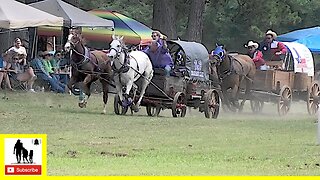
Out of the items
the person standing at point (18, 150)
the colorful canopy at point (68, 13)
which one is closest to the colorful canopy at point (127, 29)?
the colorful canopy at point (68, 13)

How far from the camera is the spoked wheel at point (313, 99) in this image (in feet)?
87.8

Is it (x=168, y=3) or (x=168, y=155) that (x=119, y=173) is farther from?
(x=168, y=3)

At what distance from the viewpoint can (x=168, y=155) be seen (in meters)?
14.0

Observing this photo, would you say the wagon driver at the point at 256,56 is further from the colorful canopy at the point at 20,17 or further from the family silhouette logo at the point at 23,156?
the family silhouette logo at the point at 23,156

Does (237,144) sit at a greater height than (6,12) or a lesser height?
lesser

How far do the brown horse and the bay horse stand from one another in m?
2.62

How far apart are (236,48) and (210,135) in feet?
114

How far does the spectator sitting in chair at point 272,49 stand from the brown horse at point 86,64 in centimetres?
513

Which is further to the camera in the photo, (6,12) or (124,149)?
(6,12)

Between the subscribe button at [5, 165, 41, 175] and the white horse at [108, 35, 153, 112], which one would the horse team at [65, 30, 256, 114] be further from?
the subscribe button at [5, 165, 41, 175]

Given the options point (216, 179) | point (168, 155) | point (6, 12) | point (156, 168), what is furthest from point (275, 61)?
point (216, 179)

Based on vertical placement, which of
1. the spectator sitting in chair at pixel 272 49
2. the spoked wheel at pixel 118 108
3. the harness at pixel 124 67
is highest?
the spectator sitting in chair at pixel 272 49

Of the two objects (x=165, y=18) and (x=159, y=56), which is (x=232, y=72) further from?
(x=165, y=18)

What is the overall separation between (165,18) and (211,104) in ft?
38.9
